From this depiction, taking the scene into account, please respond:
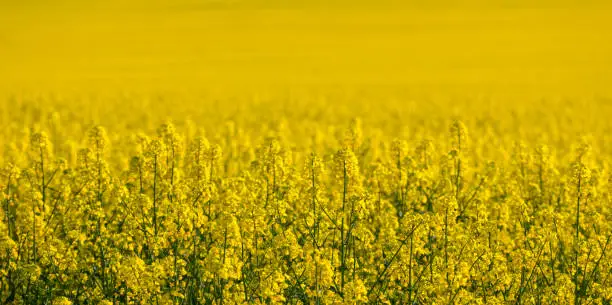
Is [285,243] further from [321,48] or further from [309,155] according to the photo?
[321,48]

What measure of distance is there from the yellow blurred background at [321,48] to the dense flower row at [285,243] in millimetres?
19188

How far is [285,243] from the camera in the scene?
5.62 meters

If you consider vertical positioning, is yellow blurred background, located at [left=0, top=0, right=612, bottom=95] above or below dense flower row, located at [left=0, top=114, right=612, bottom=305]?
above

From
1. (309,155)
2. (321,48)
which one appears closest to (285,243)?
(309,155)

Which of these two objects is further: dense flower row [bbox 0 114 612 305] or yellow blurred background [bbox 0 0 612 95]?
yellow blurred background [bbox 0 0 612 95]

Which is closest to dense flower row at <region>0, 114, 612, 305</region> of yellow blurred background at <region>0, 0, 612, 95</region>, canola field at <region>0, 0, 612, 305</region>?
canola field at <region>0, 0, 612, 305</region>

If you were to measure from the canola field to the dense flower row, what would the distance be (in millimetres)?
26

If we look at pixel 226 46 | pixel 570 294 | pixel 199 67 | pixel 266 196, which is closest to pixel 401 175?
pixel 266 196

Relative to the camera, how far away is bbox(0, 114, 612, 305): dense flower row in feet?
17.9

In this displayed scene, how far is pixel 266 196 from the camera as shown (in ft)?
23.3

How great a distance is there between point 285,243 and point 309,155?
71.3 inches

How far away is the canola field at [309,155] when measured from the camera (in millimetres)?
5793

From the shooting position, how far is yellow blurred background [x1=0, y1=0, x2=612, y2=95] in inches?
1208

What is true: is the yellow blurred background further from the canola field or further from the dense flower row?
the dense flower row
